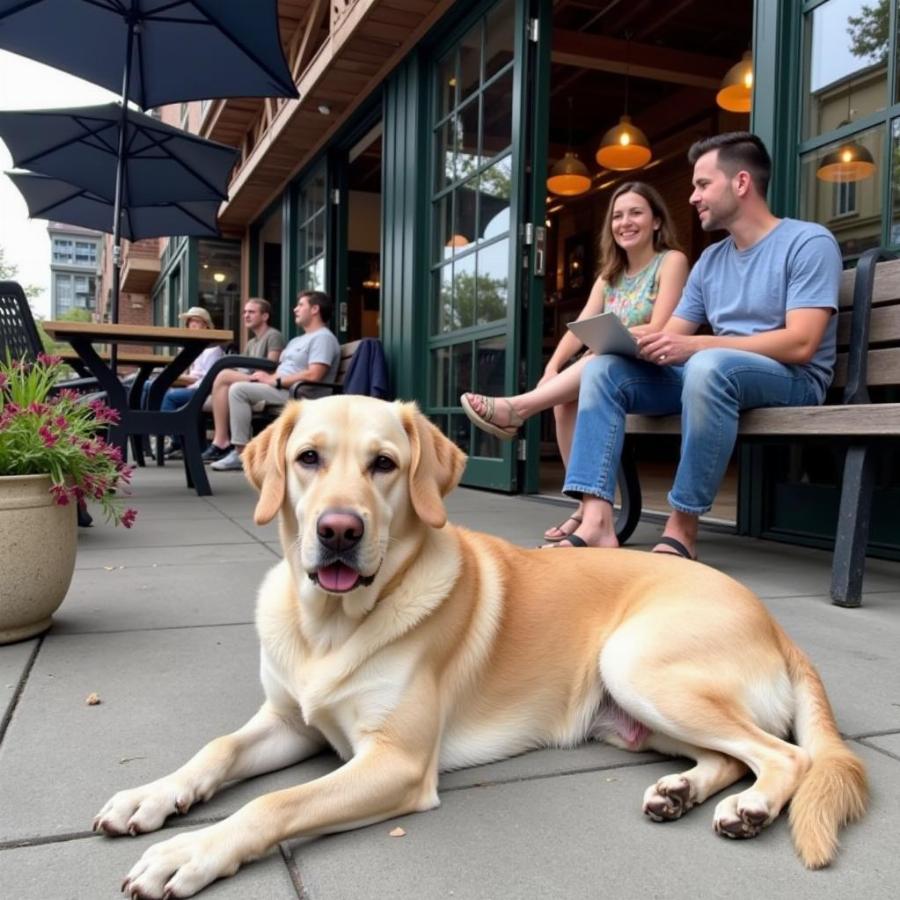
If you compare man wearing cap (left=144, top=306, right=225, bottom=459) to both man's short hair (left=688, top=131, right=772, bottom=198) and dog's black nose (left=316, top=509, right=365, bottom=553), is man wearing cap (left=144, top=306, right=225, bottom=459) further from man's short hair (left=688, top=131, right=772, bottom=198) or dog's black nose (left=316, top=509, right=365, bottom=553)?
dog's black nose (left=316, top=509, right=365, bottom=553)

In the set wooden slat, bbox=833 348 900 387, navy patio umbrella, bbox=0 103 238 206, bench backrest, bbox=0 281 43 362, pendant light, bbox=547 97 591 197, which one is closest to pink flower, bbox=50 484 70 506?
bench backrest, bbox=0 281 43 362

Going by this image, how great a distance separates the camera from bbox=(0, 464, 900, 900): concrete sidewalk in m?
1.11

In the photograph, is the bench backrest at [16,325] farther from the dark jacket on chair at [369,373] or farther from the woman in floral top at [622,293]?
the dark jacket on chair at [369,373]

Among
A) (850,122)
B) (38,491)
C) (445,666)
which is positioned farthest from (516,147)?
(445,666)

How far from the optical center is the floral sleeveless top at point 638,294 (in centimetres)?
378

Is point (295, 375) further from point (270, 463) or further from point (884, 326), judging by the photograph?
point (270, 463)

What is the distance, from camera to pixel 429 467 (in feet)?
5.41

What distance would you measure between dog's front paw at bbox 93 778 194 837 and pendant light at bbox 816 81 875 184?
3.56 m

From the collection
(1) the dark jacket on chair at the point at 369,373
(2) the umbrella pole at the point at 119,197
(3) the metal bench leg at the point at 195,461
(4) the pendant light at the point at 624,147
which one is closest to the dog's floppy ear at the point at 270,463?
(3) the metal bench leg at the point at 195,461

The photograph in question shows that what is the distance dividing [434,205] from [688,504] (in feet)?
15.5

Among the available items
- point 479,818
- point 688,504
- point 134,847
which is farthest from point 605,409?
point 134,847

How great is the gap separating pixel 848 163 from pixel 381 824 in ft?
11.4

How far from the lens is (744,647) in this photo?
153cm

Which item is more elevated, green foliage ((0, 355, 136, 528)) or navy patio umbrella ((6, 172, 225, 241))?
navy patio umbrella ((6, 172, 225, 241))
